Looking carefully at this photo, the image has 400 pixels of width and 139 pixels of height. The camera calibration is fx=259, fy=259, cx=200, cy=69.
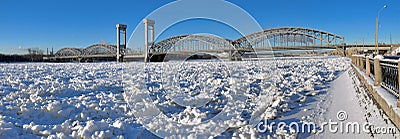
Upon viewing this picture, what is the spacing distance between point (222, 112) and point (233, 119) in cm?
71

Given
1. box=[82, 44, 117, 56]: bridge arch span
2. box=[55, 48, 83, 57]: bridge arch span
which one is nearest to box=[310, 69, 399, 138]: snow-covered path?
box=[82, 44, 117, 56]: bridge arch span

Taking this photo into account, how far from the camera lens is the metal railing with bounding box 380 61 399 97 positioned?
210 inches

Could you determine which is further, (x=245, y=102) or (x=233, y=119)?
(x=245, y=102)

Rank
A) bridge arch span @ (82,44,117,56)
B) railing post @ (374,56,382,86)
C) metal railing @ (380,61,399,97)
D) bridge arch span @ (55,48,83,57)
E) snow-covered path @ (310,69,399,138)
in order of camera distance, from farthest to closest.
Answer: bridge arch span @ (55,48,83,57) < bridge arch span @ (82,44,117,56) < railing post @ (374,56,382,86) < metal railing @ (380,61,399,97) < snow-covered path @ (310,69,399,138)

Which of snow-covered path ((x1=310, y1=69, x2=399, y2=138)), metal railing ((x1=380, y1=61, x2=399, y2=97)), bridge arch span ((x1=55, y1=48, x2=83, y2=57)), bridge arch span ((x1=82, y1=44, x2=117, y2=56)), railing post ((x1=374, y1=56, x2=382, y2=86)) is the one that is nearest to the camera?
snow-covered path ((x1=310, y1=69, x2=399, y2=138))

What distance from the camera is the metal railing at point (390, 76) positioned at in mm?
5344

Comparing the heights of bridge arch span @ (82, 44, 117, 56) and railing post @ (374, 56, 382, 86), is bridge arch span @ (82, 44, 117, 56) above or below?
above

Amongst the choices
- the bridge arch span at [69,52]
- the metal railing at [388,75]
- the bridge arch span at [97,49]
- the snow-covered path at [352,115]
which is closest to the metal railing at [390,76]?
the metal railing at [388,75]

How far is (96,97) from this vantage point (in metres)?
7.48

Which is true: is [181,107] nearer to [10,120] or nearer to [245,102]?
[245,102]

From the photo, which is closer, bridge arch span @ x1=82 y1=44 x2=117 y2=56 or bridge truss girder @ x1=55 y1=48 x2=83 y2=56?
bridge arch span @ x1=82 y1=44 x2=117 y2=56

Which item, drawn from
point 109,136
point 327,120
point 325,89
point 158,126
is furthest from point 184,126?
point 325,89

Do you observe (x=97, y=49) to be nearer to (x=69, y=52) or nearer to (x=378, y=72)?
(x=69, y=52)

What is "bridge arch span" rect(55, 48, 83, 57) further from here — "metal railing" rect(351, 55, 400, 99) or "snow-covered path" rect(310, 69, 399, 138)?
"metal railing" rect(351, 55, 400, 99)
